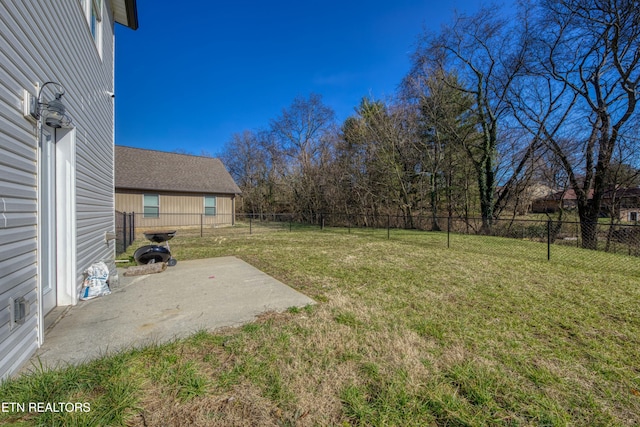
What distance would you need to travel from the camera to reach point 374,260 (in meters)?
6.23

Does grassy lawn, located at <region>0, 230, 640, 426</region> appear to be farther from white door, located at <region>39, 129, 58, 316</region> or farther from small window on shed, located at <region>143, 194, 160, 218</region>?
small window on shed, located at <region>143, 194, 160, 218</region>

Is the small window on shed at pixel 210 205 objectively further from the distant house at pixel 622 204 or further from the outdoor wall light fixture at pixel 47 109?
the distant house at pixel 622 204

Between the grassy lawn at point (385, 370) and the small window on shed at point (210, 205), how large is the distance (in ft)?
42.7

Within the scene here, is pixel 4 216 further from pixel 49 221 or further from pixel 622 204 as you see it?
pixel 622 204

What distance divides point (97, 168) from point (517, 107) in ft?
52.7

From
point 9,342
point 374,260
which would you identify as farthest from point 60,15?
point 374,260

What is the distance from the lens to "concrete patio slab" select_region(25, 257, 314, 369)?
223 cm

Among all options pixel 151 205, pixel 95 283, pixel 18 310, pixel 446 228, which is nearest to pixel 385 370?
pixel 18 310

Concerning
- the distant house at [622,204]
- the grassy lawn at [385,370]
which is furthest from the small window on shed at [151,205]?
the distant house at [622,204]

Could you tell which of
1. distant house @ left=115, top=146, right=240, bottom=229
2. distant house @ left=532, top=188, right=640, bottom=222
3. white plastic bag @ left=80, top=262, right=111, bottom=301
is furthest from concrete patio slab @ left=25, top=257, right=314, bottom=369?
distant house @ left=532, top=188, right=640, bottom=222

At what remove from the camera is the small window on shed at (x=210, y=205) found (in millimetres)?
14891

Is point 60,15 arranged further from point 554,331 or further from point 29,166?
point 554,331

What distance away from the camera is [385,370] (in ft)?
6.38

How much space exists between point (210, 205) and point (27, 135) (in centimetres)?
1355
